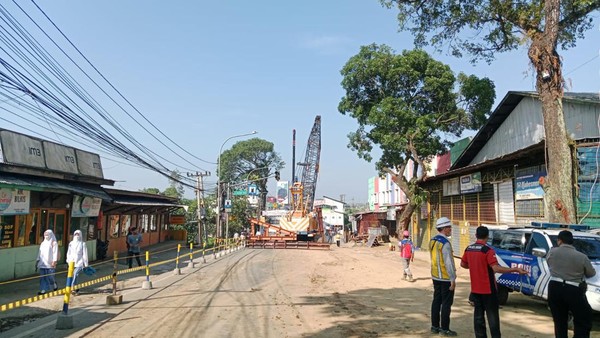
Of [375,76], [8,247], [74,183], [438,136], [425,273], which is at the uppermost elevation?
[375,76]

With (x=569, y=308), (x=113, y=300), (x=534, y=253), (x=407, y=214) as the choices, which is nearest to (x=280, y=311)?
(x=113, y=300)

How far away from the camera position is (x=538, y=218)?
16938 millimetres

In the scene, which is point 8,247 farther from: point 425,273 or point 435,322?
point 425,273

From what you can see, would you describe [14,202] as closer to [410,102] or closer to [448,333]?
[448,333]

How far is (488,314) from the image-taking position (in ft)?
21.2

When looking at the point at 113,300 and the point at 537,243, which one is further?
the point at 113,300

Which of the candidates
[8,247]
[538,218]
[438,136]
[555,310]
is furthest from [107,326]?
[438,136]

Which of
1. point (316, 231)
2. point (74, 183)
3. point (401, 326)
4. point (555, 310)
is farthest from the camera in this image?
point (316, 231)

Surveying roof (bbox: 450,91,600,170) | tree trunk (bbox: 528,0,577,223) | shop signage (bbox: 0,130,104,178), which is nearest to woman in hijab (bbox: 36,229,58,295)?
shop signage (bbox: 0,130,104,178)

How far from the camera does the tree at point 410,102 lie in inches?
1129

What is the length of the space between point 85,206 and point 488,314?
Result: 17741 mm

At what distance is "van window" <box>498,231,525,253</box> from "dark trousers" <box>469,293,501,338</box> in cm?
386

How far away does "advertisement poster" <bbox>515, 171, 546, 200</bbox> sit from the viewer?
1667cm

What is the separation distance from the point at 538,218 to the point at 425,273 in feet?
15.5
